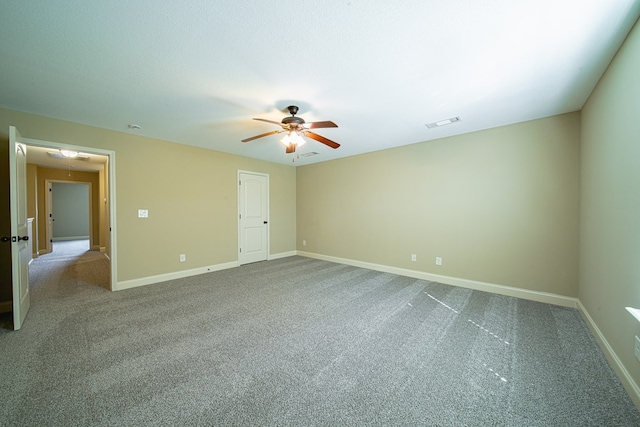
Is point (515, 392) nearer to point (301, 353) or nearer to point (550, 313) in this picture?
point (301, 353)

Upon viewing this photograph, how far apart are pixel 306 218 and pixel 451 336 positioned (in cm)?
430

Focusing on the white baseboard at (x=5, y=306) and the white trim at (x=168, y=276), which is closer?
the white baseboard at (x=5, y=306)

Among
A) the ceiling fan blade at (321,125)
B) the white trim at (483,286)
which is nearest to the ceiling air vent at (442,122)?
the ceiling fan blade at (321,125)

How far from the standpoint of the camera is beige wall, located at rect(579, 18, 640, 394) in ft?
5.18

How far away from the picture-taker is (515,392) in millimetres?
1567

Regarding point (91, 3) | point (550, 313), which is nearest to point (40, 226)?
point (91, 3)

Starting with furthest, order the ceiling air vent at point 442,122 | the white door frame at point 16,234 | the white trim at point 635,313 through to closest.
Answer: the ceiling air vent at point 442,122, the white door frame at point 16,234, the white trim at point 635,313

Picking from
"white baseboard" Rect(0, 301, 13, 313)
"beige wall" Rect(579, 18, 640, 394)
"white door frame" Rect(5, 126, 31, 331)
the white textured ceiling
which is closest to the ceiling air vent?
the white textured ceiling

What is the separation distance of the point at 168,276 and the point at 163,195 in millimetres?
→ 1419

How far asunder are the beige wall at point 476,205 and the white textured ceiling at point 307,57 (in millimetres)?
535

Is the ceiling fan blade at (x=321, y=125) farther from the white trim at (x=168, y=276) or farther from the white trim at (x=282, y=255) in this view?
the white trim at (x=282, y=255)

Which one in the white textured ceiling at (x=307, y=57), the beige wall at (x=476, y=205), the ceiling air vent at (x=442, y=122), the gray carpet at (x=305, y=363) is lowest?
the gray carpet at (x=305, y=363)

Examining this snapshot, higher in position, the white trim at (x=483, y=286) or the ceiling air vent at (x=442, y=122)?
the ceiling air vent at (x=442, y=122)

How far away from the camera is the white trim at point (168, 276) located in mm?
3611
